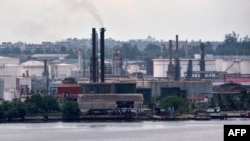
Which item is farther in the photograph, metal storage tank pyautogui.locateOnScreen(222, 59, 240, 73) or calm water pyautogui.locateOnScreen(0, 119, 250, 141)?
metal storage tank pyautogui.locateOnScreen(222, 59, 240, 73)

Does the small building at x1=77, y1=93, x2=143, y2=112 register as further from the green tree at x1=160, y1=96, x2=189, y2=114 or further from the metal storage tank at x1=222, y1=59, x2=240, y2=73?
the metal storage tank at x1=222, y1=59, x2=240, y2=73

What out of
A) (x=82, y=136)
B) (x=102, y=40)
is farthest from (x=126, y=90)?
(x=82, y=136)

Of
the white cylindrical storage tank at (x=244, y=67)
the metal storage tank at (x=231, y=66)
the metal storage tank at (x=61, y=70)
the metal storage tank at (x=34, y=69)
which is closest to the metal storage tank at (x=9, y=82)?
the metal storage tank at (x=34, y=69)

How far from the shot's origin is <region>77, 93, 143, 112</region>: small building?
51.1m

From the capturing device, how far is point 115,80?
6462cm

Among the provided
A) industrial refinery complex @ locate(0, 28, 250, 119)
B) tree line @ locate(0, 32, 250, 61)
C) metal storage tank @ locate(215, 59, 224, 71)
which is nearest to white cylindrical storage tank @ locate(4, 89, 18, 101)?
industrial refinery complex @ locate(0, 28, 250, 119)

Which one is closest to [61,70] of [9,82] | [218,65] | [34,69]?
[34,69]

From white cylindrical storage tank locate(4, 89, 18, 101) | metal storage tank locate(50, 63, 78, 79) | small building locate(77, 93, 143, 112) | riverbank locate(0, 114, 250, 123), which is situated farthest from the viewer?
metal storage tank locate(50, 63, 78, 79)

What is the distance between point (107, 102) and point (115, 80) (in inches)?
520

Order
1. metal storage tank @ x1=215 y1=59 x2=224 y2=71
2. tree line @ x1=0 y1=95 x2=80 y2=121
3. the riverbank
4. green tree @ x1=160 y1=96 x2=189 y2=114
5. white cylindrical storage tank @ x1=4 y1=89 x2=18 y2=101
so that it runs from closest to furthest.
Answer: the riverbank → tree line @ x1=0 y1=95 x2=80 y2=121 → green tree @ x1=160 y1=96 x2=189 y2=114 → white cylindrical storage tank @ x1=4 y1=89 x2=18 y2=101 → metal storage tank @ x1=215 y1=59 x2=224 y2=71

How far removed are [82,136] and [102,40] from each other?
69.1 ft

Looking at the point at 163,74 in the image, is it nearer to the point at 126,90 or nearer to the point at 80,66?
the point at 80,66

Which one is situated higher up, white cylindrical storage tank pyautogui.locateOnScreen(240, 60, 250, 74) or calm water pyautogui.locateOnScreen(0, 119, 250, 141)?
white cylindrical storage tank pyautogui.locateOnScreen(240, 60, 250, 74)

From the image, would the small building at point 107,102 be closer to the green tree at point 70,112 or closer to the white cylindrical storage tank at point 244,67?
the green tree at point 70,112
